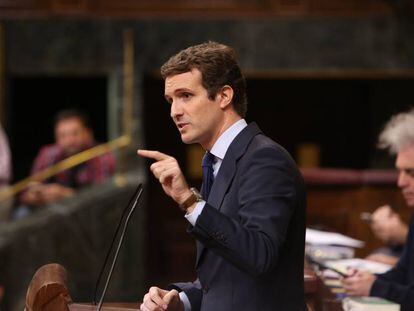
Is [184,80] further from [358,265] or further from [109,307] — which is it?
[358,265]

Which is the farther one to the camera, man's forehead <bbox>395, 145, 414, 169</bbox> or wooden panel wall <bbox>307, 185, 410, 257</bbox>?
wooden panel wall <bbox>307, 185, 410, 257</bbox>

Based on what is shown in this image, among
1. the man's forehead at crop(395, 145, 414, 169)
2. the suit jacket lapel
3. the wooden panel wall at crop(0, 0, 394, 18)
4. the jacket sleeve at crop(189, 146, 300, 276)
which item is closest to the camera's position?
the jacket sleeve at crop(189, 146, 300, 276)

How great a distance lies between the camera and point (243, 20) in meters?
9.11

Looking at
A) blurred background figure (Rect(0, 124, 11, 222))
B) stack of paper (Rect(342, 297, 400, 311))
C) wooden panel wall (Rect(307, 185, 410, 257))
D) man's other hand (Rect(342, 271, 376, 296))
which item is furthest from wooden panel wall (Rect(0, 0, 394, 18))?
stack of paper (Rect(342, 297, 400, 311))

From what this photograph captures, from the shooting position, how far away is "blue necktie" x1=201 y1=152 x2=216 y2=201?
266cm

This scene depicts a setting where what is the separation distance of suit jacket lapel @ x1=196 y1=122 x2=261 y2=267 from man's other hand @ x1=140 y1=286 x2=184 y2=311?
17 cm

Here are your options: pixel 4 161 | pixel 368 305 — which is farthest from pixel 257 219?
pixel 4 161

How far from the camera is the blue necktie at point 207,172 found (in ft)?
8.73

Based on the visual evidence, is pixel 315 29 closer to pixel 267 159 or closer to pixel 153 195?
pixel 153 195

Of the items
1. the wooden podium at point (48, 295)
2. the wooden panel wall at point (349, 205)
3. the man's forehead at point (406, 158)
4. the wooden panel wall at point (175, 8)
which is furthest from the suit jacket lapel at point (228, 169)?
the wooden panel wall at point (175, 8)

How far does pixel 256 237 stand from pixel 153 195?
8.16 meters

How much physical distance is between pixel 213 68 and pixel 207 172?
0.28 meters

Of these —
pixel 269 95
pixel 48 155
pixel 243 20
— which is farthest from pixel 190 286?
pixel 269 95

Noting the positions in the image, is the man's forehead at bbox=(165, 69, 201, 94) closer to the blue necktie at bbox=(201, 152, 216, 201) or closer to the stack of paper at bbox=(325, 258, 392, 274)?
the blue necktie at bbox=(201, 152, 216, 201)
